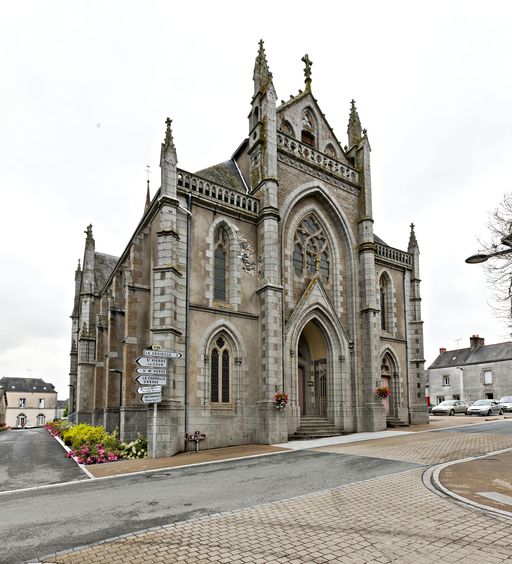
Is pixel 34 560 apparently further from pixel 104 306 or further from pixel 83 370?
pixel 83 370

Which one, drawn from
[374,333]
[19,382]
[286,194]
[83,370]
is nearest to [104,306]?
[83,370]

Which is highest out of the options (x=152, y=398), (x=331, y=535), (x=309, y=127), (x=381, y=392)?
(x=309, y=127)

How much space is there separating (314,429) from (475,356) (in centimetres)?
3579

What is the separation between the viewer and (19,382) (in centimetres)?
7806

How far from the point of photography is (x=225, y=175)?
20.6 meters

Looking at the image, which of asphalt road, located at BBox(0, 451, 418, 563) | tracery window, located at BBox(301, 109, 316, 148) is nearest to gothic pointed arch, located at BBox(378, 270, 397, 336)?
tracery window, located at BBox(301, 109, 316, 148)

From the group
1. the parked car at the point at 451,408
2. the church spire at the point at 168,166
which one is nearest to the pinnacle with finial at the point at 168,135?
the church spire at the point at 168,166

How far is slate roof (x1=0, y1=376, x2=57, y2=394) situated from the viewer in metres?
76.1

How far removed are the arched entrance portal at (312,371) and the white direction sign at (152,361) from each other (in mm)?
8196

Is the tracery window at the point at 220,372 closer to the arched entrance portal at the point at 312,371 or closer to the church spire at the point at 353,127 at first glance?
the arched entrance portal at the point at 312,371

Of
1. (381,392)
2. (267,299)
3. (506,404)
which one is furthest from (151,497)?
(506,404)

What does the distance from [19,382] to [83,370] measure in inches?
2381

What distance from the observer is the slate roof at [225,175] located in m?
19.4

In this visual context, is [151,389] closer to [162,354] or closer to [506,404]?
[162,354]
